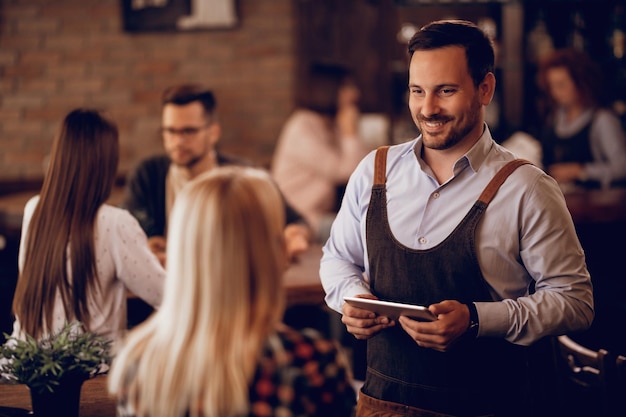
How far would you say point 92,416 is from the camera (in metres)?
2.02

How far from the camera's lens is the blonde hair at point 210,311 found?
1.38 metres

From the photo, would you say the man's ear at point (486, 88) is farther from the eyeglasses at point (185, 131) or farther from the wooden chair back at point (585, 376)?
the eyeglasses at point (185, 131)

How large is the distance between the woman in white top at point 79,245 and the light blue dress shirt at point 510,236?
699mm

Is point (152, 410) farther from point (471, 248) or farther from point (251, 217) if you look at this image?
point (471, 248)

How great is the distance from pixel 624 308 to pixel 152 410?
2.59 meters

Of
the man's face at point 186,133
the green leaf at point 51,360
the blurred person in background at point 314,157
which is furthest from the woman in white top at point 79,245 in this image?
the blurred person in background at point 314,157

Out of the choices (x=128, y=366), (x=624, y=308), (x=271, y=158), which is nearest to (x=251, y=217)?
(x=128, y=366)

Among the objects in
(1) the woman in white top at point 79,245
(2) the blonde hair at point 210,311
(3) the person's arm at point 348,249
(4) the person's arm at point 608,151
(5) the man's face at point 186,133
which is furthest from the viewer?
(4) the person's arm at point 608,151

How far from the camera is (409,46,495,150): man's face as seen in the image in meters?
2.00

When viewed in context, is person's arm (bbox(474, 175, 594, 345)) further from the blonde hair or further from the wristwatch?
the blonde hair

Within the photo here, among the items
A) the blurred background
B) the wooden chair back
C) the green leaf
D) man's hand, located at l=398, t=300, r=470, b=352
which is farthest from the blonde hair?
the blurred background

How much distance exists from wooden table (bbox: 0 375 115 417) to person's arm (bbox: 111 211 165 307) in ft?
1.09

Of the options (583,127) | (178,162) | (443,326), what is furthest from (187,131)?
(583,127)

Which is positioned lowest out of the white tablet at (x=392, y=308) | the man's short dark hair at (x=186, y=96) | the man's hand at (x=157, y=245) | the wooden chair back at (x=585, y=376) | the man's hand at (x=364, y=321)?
the wooden chair back at (x=585, y=376)
